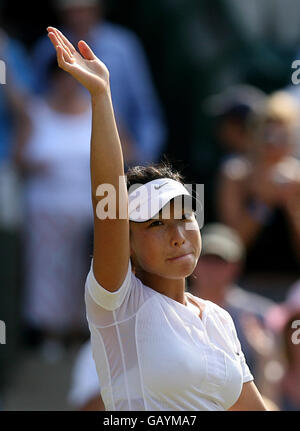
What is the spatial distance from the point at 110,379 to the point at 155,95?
4.44m

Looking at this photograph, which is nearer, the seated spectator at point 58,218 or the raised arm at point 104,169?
the raised arm at point 104,169

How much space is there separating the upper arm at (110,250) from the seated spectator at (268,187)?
3.00m

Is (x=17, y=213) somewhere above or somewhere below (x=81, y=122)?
below

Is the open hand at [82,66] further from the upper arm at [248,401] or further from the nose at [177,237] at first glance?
the upper arm at [248,401]

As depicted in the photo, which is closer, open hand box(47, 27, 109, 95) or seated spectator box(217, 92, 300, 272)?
open hand box(47, 27, 109, 95)

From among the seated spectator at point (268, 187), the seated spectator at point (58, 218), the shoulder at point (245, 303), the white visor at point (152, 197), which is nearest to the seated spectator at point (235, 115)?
the seated spectator at point (268, 187)

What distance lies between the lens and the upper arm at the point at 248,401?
2363 mm

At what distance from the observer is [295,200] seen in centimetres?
514

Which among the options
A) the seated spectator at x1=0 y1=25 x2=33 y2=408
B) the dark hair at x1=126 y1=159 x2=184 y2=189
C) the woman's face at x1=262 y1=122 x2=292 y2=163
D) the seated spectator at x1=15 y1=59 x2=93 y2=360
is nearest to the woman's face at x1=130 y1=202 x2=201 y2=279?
the dark hair at x1=126 y1=159 x2=184 y2=189

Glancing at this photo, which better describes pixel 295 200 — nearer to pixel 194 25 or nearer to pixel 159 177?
pixel 194 25

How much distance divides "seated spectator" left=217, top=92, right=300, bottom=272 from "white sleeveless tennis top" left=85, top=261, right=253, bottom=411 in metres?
2.91

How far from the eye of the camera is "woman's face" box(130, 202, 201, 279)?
2.29 m

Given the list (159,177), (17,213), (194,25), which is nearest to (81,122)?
(17,213)

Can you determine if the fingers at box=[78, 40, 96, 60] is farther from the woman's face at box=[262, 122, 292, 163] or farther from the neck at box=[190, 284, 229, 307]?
the woman's face at box=[262, 122, 292, 163]
